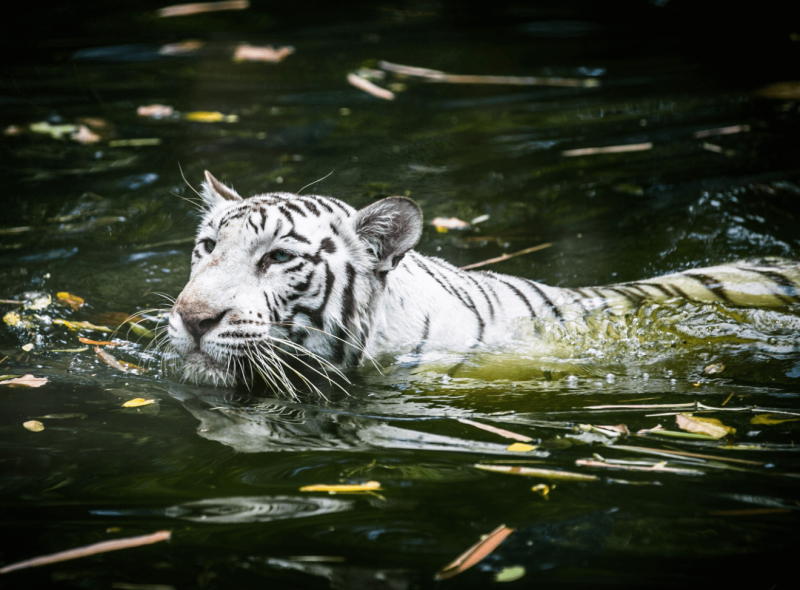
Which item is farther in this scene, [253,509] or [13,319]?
[13,319]

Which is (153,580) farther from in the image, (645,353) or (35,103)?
(35,103)

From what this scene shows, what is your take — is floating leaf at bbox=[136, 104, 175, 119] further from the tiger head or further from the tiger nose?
the tiger nose

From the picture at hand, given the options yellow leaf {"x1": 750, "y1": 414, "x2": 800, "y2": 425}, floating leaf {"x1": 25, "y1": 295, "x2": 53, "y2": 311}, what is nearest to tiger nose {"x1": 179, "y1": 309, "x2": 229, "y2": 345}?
floating leaf {"x1": 25, "y1": 295, "x2": 53, "y2": 311}

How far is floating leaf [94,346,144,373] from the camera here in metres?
2.77

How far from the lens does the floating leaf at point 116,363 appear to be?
2.77 metres

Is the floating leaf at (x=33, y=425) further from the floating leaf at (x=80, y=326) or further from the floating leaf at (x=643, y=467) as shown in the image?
the floating leaf at (x=643, y=467)

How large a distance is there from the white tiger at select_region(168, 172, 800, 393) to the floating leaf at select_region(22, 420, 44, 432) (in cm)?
44

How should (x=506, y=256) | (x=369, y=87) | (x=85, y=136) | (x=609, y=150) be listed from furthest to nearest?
(x=369, y=87) < (x=85, y=136) < (x=609, y=150) < (x=506, y=256)

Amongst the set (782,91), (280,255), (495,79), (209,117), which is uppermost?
(495,79)

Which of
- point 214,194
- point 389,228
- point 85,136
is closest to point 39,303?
point 214,194

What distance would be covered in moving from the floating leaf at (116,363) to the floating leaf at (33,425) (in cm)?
52

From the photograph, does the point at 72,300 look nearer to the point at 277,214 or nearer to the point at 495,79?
the point at 277,214

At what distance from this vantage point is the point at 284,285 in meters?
2.49

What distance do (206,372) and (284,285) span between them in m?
0.37
